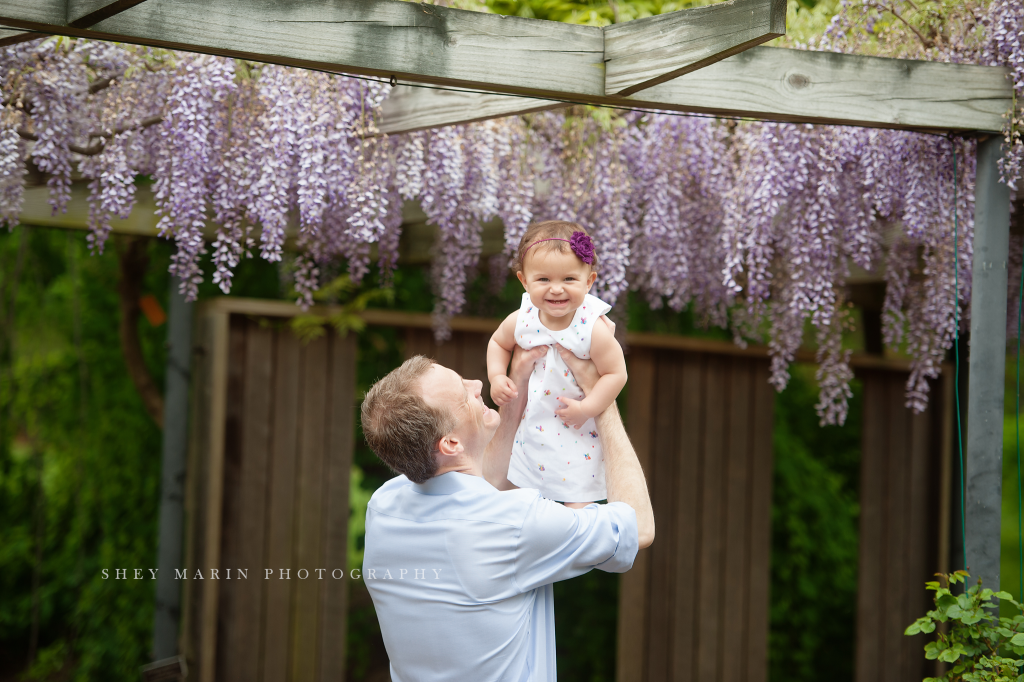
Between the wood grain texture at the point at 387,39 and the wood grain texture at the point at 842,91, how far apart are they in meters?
0.22

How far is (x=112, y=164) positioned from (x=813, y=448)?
4670 mm

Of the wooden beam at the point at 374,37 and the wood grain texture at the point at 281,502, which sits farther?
the wood grain texture at the point at 281,502

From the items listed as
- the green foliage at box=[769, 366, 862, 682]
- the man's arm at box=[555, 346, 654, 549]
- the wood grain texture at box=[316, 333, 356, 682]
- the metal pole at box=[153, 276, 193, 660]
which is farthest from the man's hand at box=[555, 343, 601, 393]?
the green foliage at box=[769, 366, 862, 682]

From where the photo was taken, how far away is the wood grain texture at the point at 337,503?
3443 millimetres

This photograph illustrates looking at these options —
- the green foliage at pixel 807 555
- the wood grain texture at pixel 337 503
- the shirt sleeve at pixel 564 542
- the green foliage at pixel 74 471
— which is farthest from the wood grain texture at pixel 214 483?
the green foliage at pixel 807 555

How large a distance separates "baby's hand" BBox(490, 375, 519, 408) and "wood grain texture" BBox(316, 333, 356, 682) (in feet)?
5.95

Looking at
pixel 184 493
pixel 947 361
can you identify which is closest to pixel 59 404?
pixel 184 493

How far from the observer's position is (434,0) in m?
2.51

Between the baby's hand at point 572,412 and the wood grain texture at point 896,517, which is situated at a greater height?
the baby's hand at point 572,412

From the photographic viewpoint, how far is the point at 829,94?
207 cm

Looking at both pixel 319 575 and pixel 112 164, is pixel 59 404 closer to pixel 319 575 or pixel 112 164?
pixel 319 575

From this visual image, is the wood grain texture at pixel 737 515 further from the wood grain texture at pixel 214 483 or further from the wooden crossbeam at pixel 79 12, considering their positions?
the wooden crossbeam at pixel 79 12

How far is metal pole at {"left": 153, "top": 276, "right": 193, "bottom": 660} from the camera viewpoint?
3.41 meters

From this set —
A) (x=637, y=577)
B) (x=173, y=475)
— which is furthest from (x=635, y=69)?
(x=637, y=577)
